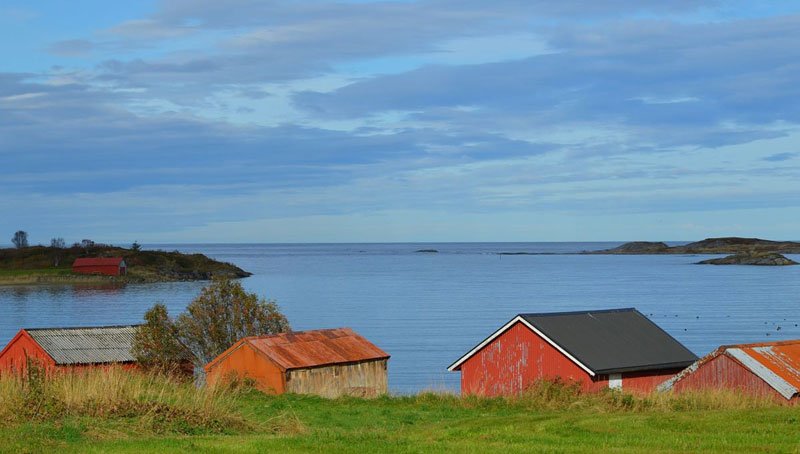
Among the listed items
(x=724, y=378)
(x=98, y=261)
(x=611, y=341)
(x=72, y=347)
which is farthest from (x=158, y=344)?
(x=98, y=261)

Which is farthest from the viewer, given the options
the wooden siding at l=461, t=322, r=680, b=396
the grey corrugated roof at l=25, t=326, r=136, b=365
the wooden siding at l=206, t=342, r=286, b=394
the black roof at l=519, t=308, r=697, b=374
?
the grey corrugated roof at l=25, t=326, r=136, b=365

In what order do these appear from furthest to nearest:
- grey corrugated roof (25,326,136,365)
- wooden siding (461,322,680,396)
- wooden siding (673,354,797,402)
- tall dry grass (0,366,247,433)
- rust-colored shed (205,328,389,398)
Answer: grey corrugated roof (25,326,136,365) → rust-colored shed (205,328,389,398) → wooden siding (461,322,680,396) → wooden siding (673,354,797,402) → tall dry grass (0,366,247,433)

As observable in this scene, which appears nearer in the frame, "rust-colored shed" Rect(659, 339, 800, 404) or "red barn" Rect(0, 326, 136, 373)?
"rust-colored shed" Rect(659, 339, 800, 404)

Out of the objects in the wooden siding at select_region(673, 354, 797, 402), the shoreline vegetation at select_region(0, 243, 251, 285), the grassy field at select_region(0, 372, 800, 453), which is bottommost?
the wooden siding at select_region(673, 354, 797, 402)

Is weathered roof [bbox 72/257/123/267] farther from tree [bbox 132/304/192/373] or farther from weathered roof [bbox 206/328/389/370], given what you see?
weathered roof [bbox 206/328/389/370]

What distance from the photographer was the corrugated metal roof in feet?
131

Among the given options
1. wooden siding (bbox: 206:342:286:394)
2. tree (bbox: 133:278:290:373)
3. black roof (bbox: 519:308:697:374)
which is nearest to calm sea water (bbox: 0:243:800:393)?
tree (bbox: 133:278:290:373)

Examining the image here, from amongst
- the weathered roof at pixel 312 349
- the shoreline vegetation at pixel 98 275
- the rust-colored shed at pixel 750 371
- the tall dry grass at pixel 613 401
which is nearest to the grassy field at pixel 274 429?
the tall dry grass at pixel 613 401

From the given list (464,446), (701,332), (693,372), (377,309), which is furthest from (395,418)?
(377,309)

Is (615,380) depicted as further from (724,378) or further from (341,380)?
(341,380)

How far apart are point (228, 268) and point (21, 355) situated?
142 metres

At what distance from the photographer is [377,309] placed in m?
101

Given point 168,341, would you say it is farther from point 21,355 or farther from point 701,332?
point 701,332

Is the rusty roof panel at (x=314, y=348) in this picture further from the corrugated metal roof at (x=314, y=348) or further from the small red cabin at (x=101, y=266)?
the small red cabin at (x=101, y=266)
